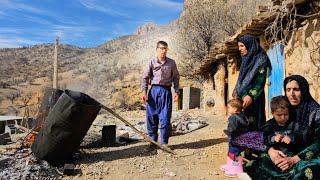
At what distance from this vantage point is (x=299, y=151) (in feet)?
12.2

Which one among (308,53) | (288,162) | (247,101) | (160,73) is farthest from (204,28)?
(288,162)

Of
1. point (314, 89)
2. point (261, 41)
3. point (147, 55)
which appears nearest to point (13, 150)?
point (314, 89)

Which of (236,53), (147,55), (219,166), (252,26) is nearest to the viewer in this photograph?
(219,166)

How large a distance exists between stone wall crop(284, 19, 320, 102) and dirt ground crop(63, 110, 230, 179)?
167 cm

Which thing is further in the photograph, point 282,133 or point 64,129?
point 64,129

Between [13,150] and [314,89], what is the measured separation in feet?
15.4

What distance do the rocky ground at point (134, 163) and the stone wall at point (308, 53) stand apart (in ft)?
5.48

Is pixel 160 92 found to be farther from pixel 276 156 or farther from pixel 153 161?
pixel 276 156

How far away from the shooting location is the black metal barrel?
5637 millimetres

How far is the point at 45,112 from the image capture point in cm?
736

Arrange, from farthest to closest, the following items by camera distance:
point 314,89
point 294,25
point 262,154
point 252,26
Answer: point 252,26, point 294,25, point 314,89, point 262,154

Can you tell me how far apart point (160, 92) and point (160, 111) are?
0.29 metres

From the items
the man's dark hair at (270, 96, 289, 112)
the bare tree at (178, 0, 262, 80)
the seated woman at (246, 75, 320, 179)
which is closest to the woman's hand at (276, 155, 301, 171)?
the seated woman at (246, 75, 320, 179)

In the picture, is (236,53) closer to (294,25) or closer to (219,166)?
(294,25)
